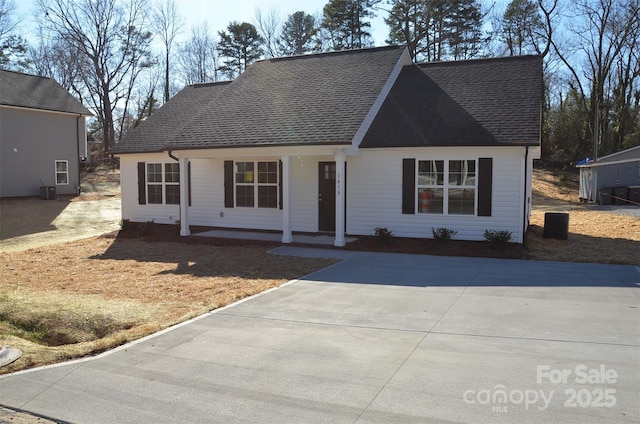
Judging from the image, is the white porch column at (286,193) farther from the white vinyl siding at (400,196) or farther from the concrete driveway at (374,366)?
the concrete driveway at (374,366)

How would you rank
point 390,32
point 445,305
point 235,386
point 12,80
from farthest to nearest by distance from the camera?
Result: point 390,32, point 12,80, point 445,305, point 235,386

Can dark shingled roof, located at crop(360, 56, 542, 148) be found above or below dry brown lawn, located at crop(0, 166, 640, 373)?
above

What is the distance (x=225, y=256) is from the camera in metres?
11.9

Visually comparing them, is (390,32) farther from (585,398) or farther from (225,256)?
(585,398)

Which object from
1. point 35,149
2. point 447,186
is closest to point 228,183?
point 447,186

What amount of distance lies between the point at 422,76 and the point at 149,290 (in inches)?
451

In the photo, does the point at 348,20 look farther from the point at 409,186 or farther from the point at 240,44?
the point at 409,186

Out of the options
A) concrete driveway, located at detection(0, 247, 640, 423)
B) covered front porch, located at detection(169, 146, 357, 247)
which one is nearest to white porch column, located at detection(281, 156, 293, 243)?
covered front porch, located at detection(169, 146, 357, 247)

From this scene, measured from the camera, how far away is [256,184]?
1569 cm

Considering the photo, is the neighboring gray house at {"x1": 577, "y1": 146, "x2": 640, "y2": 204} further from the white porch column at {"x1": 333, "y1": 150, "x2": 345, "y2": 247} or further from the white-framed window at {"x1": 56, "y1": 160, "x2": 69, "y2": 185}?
the white-framed window at {"x1": 56, "y1": 160, "x2": 69, "y2": 185}

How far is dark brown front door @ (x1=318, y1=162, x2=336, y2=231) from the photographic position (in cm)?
1468

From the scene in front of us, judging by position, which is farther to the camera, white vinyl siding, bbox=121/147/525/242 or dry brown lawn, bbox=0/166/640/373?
white vinyl siding, bbox=121/147/525/242

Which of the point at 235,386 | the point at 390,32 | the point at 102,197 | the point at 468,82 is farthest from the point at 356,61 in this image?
the point at 390,32

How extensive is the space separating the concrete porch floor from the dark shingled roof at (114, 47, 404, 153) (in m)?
2.72
